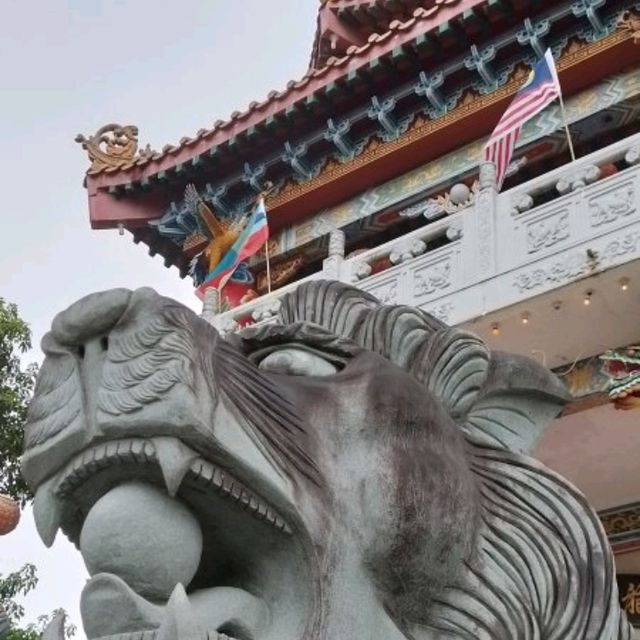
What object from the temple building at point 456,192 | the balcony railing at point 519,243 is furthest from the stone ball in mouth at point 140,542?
the temple building at point 456,192

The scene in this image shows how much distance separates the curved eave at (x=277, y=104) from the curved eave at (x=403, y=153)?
0.23 metres

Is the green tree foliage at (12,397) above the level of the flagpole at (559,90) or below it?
below

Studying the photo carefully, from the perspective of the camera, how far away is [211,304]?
25.9 feet

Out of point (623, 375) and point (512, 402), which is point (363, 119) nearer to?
point (623, 375)

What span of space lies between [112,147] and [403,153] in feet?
9.32

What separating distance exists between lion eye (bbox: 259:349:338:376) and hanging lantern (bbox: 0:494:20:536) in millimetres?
5233

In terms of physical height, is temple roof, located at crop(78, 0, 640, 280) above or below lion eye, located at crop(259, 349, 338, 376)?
above

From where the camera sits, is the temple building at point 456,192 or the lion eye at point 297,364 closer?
the lion eye at point 297,364

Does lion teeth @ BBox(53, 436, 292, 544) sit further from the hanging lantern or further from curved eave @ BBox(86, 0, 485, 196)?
curved eave @ BBox(86, 0, 485, 196)

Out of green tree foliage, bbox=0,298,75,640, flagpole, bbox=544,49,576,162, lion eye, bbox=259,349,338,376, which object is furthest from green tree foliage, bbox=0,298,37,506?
lion eye, bbox=259,349,338,376

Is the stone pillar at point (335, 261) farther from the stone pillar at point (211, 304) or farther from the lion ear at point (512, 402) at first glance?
the lion ear at point (512, 402)

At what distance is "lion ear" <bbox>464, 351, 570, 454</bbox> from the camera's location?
4.93 ft

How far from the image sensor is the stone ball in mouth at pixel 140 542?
3.61ft

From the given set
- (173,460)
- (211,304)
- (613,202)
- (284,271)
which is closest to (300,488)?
Result: (173,460)
